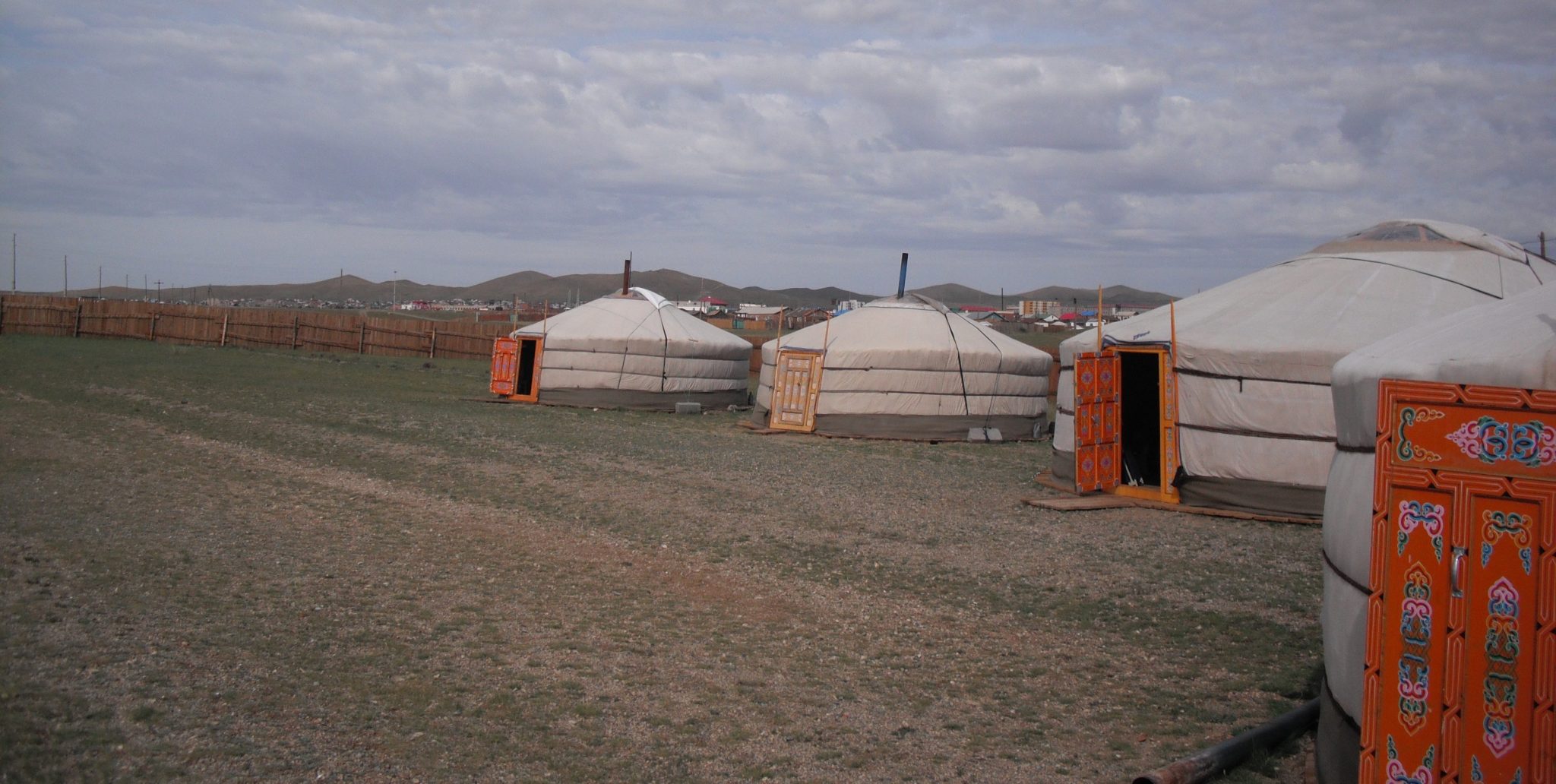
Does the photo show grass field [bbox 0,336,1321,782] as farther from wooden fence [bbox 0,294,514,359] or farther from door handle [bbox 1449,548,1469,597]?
wooden fence [bbox 0,294,514,359]

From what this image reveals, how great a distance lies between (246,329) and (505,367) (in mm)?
15224

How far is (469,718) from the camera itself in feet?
11.5

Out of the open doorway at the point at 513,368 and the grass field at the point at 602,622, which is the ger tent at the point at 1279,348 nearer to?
the grass field at the point at 602,622

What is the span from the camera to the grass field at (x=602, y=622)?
10.8 feet

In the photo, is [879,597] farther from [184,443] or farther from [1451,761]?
[184,443]

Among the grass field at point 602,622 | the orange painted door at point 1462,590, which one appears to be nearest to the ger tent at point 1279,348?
the grass field at point 602,622

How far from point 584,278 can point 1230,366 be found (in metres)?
89.4

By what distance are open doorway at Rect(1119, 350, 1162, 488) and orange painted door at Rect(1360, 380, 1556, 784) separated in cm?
770

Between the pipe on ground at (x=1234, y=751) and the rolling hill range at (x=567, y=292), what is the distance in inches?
2624

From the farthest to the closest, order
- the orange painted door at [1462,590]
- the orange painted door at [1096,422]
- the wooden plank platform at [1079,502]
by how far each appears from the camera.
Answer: the orange painted door at [1096,422]
the wooden plank platform at [1079,502]
the orange painted door at [1462,590]

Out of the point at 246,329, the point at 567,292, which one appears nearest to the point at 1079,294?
the point at 567,292

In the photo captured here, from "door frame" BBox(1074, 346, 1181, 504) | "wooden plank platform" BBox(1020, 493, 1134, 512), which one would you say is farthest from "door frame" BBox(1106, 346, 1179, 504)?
"wooden plank platform" BBox(1020, 493, 1134, 512)

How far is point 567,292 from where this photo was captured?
289 ft

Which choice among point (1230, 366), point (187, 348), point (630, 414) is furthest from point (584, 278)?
point (1230, 366)
